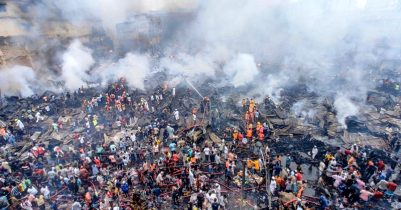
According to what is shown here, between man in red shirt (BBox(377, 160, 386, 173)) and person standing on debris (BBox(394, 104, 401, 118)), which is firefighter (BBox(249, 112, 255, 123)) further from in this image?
person standing on debris (BBox(394, 104, 401, 118))

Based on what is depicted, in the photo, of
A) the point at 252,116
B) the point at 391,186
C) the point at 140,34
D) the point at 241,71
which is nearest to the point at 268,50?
the point at 241,71

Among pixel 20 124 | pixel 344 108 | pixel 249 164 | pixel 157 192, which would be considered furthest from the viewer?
pixel 344 108

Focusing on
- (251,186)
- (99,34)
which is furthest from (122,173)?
(99,34)

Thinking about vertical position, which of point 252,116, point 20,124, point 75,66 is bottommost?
point 20,124

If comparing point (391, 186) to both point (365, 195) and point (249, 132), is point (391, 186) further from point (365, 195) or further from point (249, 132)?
point (249, 132)

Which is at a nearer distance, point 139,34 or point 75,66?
point 75,66

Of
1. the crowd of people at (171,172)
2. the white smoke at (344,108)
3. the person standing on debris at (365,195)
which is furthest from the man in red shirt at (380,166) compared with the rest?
the white smoke at (344,108)

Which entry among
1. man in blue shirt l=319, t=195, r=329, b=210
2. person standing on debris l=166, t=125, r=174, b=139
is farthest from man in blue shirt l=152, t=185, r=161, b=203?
man in blue shirt l=319, t=195, r=329, b=210
